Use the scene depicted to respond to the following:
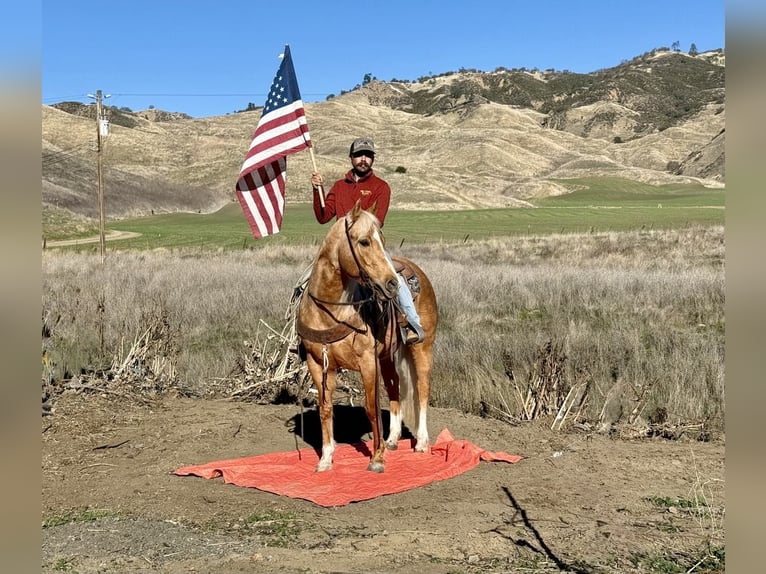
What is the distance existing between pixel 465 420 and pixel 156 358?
4235mm

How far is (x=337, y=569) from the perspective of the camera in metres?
4.80

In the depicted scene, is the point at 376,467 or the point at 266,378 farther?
the point at 266,378

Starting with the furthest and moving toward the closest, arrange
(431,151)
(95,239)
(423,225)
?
1. (431,151)
2. (423,225)
3. (95,239)

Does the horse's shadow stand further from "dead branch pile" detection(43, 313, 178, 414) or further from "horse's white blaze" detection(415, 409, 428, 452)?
"dead branch pile" detection(43, 313, 178, 414)

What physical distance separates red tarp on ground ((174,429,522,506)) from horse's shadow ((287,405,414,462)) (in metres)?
0.44

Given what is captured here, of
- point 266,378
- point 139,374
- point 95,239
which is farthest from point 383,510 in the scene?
point 95,239

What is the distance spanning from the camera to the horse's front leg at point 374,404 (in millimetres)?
6953

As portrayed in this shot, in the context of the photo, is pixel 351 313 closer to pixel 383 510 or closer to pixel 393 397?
pixel 393 397

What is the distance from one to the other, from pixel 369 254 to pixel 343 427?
3714mm

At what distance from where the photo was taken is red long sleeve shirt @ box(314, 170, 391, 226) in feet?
24.1

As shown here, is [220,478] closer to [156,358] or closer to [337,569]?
[337,569]

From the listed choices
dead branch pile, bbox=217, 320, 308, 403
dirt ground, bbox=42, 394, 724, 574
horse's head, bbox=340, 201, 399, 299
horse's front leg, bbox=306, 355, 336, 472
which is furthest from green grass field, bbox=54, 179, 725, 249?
horse's head, bbox=340, 201, 399, 299

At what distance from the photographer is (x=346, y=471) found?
723 cm
